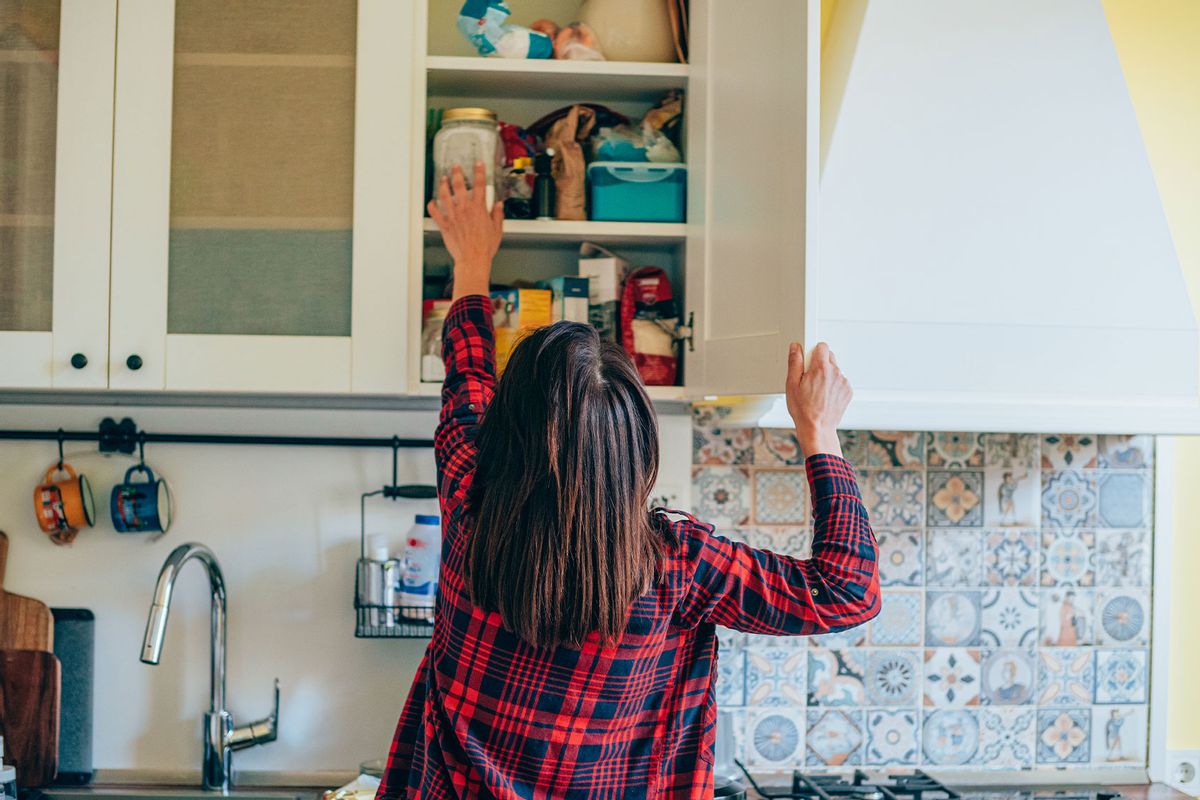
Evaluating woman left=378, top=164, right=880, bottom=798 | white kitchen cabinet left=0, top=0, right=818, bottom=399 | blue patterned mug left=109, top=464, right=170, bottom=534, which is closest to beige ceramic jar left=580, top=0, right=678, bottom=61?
white kitchen cabinet left=0, top=0, right=818, bottom=399

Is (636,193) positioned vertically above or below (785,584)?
above

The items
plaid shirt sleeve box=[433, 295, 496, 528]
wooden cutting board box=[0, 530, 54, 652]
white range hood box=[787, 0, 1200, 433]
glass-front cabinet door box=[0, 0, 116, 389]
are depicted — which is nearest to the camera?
plaid shirt sleeve box=[433, 295, 496, 528]

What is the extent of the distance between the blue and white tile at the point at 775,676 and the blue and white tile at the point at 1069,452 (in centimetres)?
57

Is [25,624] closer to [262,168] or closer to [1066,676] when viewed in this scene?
[262,168]

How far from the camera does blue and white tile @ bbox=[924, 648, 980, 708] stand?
1938mm

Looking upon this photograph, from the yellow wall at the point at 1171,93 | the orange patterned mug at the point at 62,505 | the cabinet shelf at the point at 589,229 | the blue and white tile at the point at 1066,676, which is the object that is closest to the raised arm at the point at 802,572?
the cabinet shelf at the point at 589,229

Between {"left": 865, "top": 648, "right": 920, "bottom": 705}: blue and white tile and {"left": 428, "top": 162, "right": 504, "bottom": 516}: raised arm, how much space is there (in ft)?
2.98

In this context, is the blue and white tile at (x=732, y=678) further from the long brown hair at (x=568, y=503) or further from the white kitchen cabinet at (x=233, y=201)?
the long brown hair at (x=568, y=503)

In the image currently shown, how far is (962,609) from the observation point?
6.38 feet

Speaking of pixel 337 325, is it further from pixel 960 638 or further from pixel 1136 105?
pixel 1136 105

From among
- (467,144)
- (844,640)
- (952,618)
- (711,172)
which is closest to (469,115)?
(467,144)

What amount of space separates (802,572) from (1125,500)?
3.38 ft

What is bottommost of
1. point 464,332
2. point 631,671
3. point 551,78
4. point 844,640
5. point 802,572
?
point 844,640

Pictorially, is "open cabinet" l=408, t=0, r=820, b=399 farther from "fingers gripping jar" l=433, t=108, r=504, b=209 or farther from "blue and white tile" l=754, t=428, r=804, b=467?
"blue and white tile" l=754, t=428, r=804, b=467
